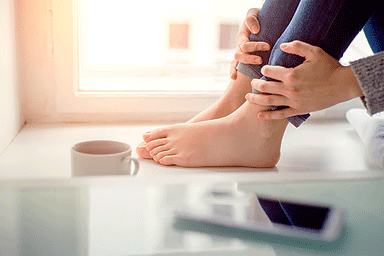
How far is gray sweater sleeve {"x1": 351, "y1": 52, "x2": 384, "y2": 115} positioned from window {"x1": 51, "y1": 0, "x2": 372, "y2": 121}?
0.64 metres

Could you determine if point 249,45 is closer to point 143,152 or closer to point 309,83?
point 309,83

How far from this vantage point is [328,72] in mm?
702

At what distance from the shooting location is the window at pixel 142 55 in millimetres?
1164

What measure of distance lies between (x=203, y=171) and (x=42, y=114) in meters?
0.59

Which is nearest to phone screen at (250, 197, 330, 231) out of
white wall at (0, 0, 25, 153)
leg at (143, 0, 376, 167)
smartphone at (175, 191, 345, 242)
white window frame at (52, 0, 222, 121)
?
smartphone at (175, 191, 345, 242)

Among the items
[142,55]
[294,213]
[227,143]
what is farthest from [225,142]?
[142,55]

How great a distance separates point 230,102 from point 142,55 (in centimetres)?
90

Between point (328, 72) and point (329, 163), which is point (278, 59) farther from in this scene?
point (329, 163)

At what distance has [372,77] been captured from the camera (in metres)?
0.65

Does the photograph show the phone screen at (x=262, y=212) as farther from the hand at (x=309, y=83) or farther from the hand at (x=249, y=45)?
the hand at (x=249, y=45)

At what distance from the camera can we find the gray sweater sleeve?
2.12 ft

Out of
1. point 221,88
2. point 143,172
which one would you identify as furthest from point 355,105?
point 143,172

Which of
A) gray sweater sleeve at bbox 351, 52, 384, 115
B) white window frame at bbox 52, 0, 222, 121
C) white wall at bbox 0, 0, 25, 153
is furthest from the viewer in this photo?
white window frame at bbox 52, 0, 222, 121

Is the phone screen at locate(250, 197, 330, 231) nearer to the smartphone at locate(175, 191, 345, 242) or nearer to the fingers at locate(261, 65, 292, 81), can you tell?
the smartphone at locate(175, 191, 345, 242)
